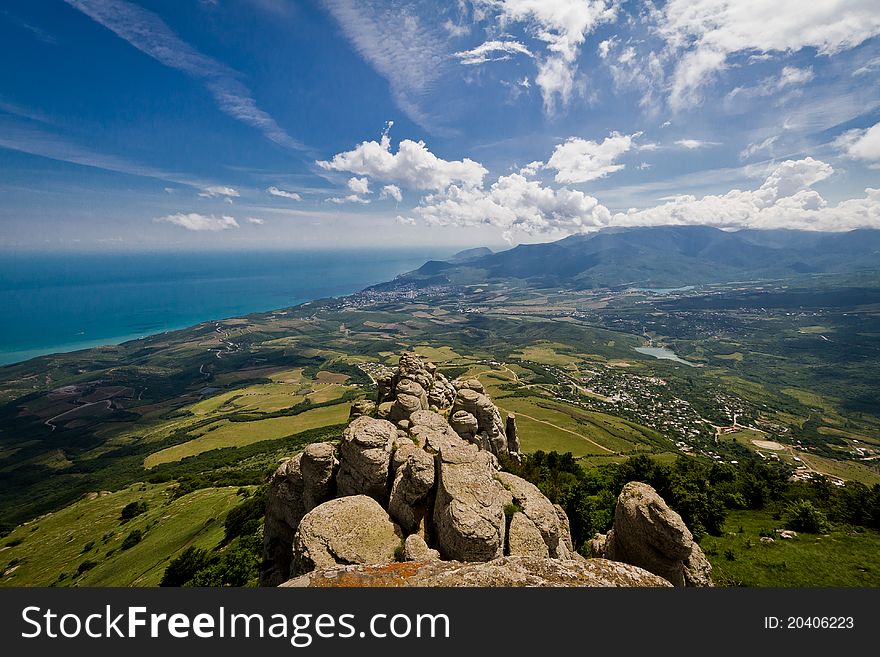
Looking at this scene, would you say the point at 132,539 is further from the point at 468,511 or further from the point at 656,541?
the point at 656,541

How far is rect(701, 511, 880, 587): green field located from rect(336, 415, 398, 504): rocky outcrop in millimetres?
22713

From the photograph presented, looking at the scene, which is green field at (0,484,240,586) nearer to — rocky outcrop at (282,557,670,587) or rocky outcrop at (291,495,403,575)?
rocky outcrop at (291,495,403,575)

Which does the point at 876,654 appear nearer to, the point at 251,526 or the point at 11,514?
the point at 251,526

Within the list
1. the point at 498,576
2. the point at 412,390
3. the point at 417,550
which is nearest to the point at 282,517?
the point at 417,550

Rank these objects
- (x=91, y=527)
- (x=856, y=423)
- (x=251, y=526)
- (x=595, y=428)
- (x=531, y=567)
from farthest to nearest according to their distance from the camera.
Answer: (x=856, y=423)
(x=595, y=428)
(x=91, y=527)
(x=251, y=526)
(x=531, y=567)

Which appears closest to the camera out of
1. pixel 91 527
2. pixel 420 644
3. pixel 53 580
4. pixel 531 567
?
pixel 420 644

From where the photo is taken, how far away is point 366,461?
73.0ft

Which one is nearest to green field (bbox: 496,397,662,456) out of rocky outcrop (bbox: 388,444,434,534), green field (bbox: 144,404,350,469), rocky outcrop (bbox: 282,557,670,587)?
green field (bbox: 144,404,350,469)

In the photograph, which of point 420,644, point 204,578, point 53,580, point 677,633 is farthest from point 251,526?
point 677,633

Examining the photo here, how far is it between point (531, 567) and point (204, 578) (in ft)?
113

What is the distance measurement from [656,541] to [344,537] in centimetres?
1557

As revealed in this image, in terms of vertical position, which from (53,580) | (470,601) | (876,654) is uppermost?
(470,601)

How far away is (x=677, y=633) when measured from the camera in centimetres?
982

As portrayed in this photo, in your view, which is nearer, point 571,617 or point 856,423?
point 571,617
